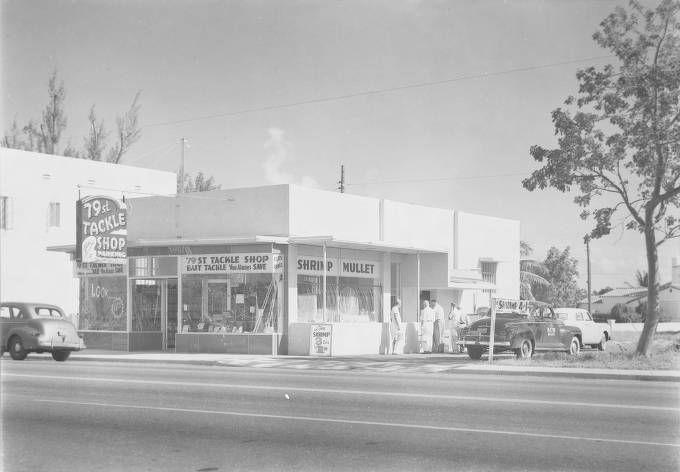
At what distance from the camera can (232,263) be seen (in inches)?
1107

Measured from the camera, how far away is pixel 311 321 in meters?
28.8

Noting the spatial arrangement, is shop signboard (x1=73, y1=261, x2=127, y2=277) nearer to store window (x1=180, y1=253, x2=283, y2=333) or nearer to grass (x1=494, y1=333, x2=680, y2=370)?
store window (x1=180, y1=253, x2=283, y2=333)

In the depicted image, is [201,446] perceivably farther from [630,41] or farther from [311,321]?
[311,321]

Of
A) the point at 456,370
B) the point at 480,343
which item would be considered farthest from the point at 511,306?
the point at 456,370

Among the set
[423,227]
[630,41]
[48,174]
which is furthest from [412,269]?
[48,174]

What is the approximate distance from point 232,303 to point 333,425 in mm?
17222

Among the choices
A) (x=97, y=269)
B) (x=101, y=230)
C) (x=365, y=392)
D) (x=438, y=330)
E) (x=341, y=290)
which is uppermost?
(x=101, y=230)

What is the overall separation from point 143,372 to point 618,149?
41.7ft

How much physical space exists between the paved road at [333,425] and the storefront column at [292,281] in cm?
996

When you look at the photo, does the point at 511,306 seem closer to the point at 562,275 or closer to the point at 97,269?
the point at 97,269

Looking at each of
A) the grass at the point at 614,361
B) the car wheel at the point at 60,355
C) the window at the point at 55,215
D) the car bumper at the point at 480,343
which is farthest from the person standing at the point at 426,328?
the window at the point at 55,215

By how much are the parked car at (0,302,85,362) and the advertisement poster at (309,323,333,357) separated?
6.59m

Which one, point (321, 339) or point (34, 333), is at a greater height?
point (34, 333)

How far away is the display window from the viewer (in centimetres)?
2789
